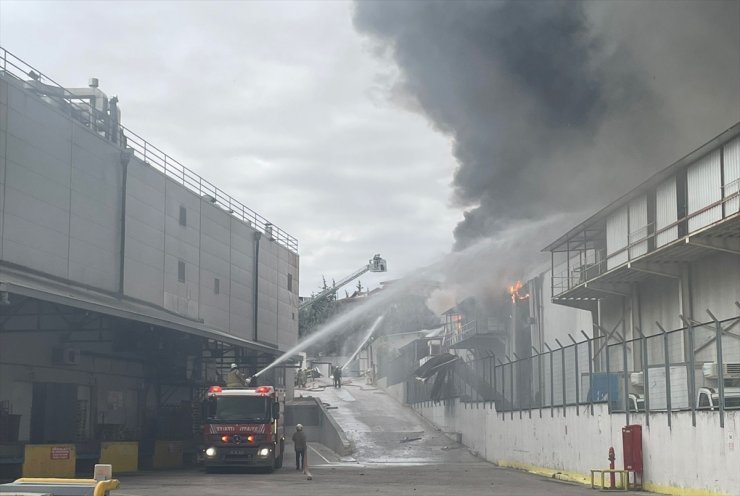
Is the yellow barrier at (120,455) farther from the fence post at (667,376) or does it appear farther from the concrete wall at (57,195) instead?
the fence post at (667,376)

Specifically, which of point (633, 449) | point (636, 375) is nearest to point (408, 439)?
point (636, 375)

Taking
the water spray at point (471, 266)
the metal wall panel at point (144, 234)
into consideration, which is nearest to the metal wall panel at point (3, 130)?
the metal wall panel at point (144, 234)

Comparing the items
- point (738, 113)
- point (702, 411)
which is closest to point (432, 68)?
point (738, 113)

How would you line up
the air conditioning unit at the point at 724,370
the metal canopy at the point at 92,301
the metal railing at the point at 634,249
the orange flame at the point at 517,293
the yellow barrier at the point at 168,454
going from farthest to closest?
1. the orange flame at the point at 517,293
2. the yellow barrier at the point at 168,454
3. the metal railing at the point at 634,249
4. the metal canopy at the point at 92,301
5. the air conditioning unit at the point at 724,370

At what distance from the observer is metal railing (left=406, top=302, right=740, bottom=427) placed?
1920cm

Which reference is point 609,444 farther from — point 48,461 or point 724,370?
point 48,461

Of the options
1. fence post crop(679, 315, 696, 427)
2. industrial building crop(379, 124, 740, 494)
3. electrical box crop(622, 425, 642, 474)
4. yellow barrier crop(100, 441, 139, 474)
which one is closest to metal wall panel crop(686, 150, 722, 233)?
industrial building crop(379, 124, 740, 494)

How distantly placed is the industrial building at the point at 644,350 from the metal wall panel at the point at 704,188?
0.05 metres

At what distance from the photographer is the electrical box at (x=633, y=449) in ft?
76.8

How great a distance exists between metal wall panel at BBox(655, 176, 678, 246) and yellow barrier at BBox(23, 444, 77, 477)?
17695mm

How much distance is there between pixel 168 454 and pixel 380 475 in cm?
1053

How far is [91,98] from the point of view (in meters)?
37.6

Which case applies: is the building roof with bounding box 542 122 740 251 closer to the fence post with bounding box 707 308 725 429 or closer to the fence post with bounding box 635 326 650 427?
the fence post with bounding box 635 326 650 427

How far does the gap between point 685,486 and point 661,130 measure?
20.5 meters
